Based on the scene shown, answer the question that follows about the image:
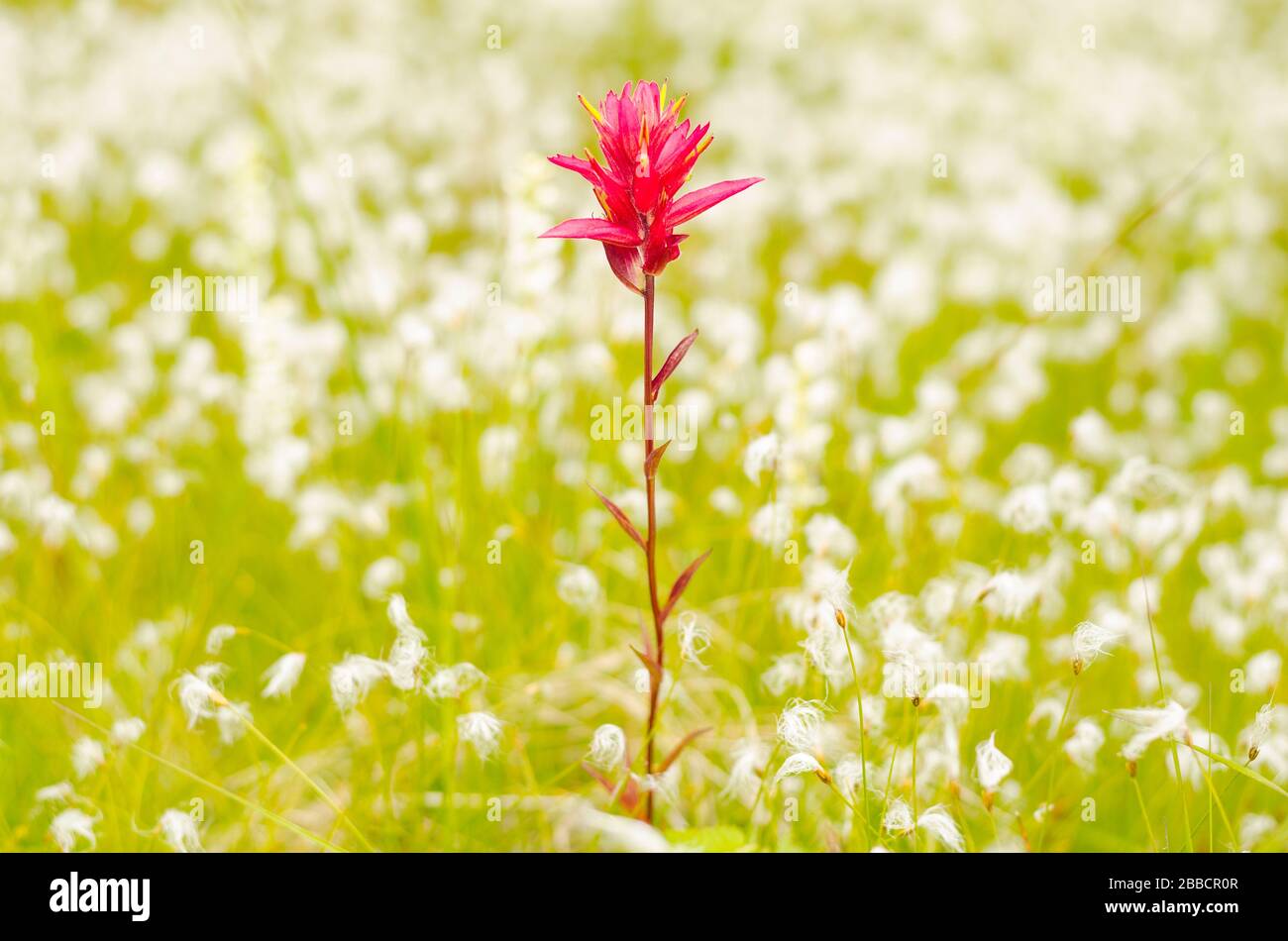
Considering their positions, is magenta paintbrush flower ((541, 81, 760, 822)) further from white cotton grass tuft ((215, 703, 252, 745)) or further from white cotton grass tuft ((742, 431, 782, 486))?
white cotton grass tuft ((215, 703, 252, 745))

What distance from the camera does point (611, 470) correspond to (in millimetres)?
3744

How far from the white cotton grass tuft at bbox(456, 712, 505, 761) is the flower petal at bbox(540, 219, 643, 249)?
97cm

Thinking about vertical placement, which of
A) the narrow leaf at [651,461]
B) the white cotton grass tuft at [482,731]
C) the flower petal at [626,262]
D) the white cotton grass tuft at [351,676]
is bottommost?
the white cotton grass tuft at [482,731]

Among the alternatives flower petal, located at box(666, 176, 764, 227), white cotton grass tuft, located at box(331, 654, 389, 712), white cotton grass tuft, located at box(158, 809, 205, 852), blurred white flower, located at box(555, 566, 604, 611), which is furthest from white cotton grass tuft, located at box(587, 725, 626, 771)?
flower petal, located at box(666, 176, 764, 227)

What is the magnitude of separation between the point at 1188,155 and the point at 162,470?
5958 mm

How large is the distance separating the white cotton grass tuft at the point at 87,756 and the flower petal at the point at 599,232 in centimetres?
151

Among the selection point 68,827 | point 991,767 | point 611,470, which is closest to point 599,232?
point 991,767

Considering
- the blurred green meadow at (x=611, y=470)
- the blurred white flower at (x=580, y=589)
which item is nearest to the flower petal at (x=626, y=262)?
the blurred green meadow at (x=611, y=470)

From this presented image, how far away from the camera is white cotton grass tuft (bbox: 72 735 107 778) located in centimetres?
242

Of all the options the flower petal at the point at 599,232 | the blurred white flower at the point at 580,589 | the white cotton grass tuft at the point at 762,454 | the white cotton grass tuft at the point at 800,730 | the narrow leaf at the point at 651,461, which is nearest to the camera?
the flower petal at the point at 599,232

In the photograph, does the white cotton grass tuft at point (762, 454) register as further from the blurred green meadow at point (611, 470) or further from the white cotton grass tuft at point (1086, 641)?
the white cotton grass tuft at point (1086, 641)

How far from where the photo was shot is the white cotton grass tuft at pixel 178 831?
7.29 ft

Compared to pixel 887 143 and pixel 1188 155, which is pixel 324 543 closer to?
pixel 887 143
